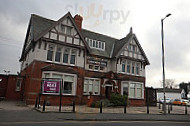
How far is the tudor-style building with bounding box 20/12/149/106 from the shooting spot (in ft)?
63.6

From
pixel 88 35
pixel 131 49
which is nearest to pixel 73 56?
pixel 88 35

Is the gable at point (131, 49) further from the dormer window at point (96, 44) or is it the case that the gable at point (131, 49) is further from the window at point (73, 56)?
the window at point (73, 56)

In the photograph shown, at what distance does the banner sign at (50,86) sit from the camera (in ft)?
47.0

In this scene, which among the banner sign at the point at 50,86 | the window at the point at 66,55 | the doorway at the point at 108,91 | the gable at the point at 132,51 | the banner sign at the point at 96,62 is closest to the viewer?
the banner sign at the point at 50,86

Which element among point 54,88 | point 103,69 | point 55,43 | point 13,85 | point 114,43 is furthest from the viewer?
point 114,43

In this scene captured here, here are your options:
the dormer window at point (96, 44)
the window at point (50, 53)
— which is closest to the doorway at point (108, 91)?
the dormer window at point (96, 44)

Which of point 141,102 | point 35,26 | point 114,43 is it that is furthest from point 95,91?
point 35,26

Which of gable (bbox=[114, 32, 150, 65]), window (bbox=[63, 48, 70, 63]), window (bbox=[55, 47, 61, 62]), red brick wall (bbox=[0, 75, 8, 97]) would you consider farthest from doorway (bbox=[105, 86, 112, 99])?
red brick wall (bbox=[0, 75, 8, 97])

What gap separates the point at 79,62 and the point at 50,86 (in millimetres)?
8031

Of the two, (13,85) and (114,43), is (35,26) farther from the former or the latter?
(114,43)

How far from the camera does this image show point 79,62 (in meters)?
22.0

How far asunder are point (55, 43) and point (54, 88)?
746cm

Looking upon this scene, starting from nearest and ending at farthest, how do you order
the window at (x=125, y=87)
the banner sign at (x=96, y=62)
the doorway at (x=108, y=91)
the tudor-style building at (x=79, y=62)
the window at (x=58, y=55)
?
the tudor-style building at (x=79, y=62), the window at (x=58, y=55), the banner sign at (x=96, y=62), the doorway at (x=108, y=91), the window at (x=125, y=87)

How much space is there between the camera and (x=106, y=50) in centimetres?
2609
